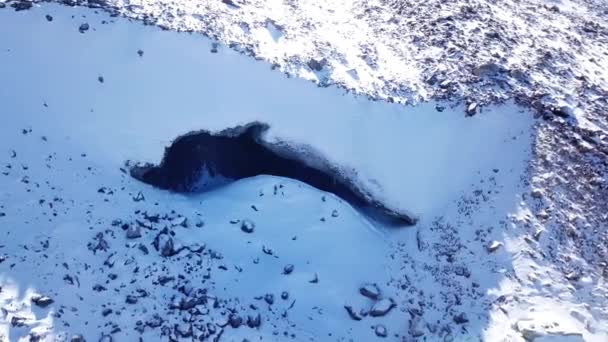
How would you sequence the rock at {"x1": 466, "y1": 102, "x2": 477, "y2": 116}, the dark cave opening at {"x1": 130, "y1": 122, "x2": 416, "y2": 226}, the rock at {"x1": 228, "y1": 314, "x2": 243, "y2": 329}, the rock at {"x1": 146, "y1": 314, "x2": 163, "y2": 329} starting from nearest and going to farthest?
the rock at {"x1": 146, "y1": 314, "x2": 163, "y2": 329}, the rock at {"x1": 228, "y1": 314, "x2": 243, "y2": 329}, the dark cave opening at {"x1": 130, "y1": 122, "x2": 416, "y2": 226}, the rock at {"x1": 466, "y1": 102, "x2": 477, "y2": 116}

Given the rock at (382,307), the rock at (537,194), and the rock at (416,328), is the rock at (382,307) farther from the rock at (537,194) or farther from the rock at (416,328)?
the rock at (537,194)

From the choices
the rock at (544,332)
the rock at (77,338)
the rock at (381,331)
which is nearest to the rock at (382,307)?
the rock at (381,331)

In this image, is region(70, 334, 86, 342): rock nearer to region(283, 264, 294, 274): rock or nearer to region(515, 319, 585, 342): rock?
region(283, 264, 294, 274): rock

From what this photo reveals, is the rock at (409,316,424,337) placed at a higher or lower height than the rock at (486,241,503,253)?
lower

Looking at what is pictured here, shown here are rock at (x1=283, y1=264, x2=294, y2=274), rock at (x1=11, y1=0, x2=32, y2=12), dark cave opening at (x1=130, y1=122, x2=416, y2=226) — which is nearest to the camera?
rock at (x1=283, y1=264, x2=294, y2=274)

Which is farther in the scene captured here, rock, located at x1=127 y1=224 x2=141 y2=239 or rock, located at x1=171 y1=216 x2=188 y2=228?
rock, located at x1=171 y1=216 x2=188 y2=228

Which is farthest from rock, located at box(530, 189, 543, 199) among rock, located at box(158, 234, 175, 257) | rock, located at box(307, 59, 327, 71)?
rock, located at box(158, 234, 175, 257)
